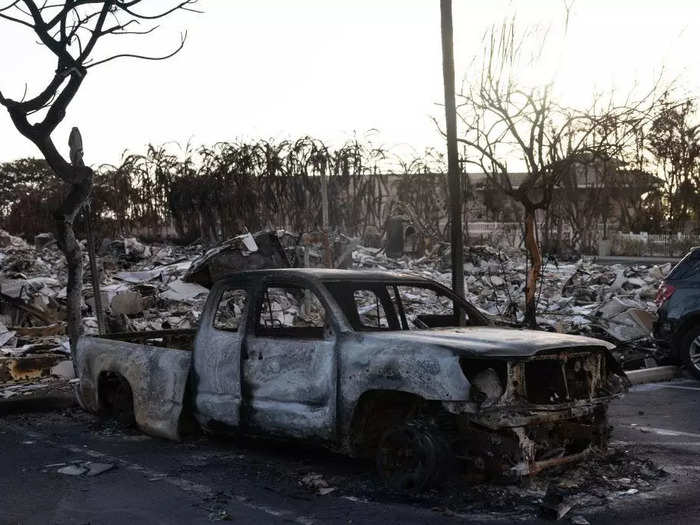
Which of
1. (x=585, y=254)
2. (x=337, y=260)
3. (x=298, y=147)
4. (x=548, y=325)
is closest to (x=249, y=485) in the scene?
(x=548, y=325)

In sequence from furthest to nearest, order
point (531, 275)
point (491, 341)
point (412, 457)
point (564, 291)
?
1. point (564, 291)
2. point (531, 275)
3. point (491, 341)
4. point (412, 457)

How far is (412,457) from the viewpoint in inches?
245

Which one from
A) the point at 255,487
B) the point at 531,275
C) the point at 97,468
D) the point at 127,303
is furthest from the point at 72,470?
the point at 127,303

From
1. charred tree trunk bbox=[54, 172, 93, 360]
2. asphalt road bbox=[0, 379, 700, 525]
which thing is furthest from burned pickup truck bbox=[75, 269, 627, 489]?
charred tree trunk bbox=[54, 172, 93, 360]

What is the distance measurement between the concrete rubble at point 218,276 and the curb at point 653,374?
1314 millimetres

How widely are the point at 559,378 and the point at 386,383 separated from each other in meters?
1.18

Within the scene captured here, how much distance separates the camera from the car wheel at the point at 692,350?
37.4 feet

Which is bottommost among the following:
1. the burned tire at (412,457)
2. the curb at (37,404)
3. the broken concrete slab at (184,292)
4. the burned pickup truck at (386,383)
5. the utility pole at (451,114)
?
the curb at (37,404)

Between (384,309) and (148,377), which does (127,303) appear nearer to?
(148,377)

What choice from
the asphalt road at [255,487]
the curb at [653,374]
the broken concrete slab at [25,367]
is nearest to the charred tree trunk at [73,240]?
the broken concrete slab at [25,367]

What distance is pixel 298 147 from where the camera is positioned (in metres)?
29.1

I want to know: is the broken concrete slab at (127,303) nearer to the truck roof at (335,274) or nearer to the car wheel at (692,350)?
the truck roof at (335,274)

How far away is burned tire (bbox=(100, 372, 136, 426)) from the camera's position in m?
8.91

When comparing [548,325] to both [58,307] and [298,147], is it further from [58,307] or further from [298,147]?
[298,147]
